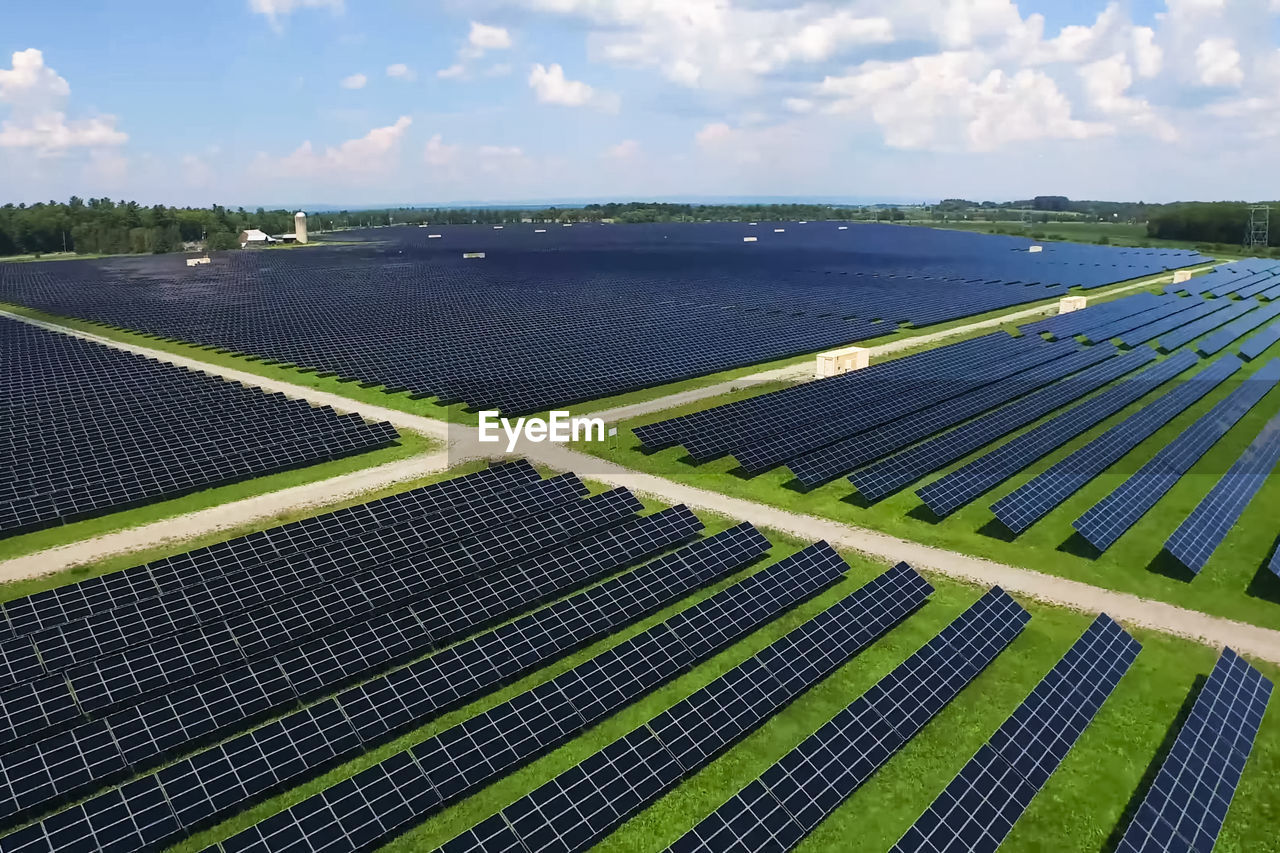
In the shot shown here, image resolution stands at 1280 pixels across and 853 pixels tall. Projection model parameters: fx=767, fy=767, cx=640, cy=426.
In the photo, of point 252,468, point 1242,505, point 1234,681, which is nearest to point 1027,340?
point 1242,505

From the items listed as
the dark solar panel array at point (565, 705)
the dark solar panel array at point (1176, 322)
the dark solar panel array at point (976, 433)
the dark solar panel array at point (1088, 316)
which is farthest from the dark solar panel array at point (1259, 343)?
the dark solar panel array at point (565, 705)

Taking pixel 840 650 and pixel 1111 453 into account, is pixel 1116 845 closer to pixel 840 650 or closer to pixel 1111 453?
pixel 840 650

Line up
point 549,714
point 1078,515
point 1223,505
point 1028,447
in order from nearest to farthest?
point 549,714
point 1223,505
point 1078,515
point 1028,447

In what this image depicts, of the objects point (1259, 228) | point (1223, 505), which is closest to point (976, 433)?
point (1223, 505)

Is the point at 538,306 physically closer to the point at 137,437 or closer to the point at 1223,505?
the point at 137,437

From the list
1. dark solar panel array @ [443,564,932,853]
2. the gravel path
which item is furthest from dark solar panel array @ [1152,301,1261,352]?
dark solar panel array @ [443,564,932,853]

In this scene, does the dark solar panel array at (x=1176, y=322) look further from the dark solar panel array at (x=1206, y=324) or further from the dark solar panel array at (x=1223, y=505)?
the dark solar panel array at (x=1223, y=505)

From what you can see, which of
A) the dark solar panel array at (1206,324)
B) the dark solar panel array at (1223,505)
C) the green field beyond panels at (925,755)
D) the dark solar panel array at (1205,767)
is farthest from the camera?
the dark solar panel array at (1206,324)
